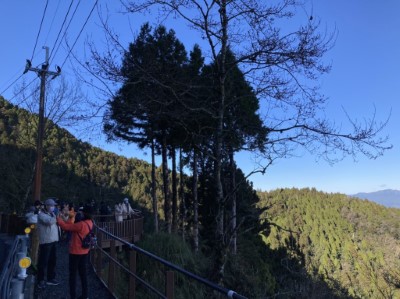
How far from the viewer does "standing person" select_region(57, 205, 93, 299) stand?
20.2 ft

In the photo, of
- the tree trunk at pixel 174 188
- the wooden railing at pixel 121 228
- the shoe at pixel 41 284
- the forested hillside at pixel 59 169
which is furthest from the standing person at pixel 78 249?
the tree trunk at pixel 174 188

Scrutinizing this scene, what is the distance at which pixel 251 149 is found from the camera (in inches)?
328

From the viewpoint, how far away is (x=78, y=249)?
246 inches

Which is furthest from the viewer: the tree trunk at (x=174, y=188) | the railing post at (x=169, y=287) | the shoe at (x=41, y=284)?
the tree trunk at (x=174, y=188)

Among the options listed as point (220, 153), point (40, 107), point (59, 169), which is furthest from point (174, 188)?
point (59, 169)

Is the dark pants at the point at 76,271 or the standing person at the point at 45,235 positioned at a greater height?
the standing person at the point at 45,235

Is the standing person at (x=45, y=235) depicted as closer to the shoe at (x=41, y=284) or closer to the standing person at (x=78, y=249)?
the shoe at (x=41, y=284)

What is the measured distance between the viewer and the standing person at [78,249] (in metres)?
6.16

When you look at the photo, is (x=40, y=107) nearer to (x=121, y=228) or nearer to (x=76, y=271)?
(x=121, y=228)

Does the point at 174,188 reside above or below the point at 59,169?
below

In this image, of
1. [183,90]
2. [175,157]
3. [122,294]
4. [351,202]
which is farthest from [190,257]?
[351,202]

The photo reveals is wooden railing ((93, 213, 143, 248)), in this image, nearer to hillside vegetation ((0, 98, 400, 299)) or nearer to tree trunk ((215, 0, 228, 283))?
hillside vegetation ((0, 98, 400, 299))

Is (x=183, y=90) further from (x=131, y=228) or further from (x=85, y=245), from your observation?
(x=131, y=228)

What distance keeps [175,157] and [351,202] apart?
16690 centimetres
